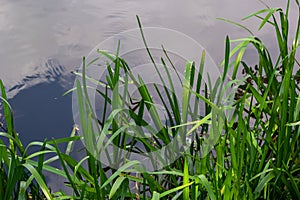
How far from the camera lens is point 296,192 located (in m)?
0.94

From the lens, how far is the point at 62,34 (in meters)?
2.17

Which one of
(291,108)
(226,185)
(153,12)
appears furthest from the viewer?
(153,12)

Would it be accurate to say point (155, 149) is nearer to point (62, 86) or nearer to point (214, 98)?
point (214, 98)

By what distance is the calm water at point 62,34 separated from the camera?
173cm

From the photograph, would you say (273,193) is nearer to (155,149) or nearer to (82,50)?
(155,149)

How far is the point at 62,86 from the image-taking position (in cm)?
→ 184

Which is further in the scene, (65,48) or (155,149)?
(65,48)

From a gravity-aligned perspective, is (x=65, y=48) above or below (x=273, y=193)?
above

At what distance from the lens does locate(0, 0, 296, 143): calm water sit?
1.73 m

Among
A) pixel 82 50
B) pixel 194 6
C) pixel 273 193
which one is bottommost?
pixel 273 193

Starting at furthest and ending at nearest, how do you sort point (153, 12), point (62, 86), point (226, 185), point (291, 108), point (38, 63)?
1. point (153, 12)
2. point (38, 63)
3. point (62, 86)
4. point (291, 108)
5. point (226, 185)

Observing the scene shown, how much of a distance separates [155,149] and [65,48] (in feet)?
3.90

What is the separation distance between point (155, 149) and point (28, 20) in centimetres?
150

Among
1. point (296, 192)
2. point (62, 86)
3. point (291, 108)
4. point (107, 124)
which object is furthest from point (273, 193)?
point (62, 86)
